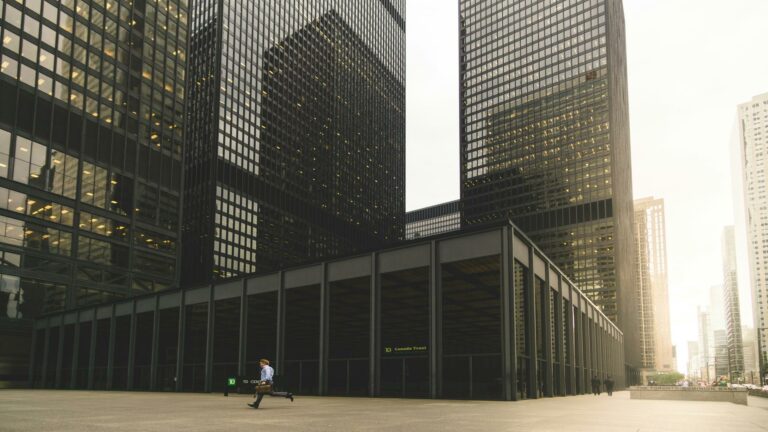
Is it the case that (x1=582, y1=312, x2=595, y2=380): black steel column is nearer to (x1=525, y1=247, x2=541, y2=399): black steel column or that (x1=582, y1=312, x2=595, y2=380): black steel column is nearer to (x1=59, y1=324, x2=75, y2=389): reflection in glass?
(x1=525, y1=247, x2=541, y2=399): black steel column

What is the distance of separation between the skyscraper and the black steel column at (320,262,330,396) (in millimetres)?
117878

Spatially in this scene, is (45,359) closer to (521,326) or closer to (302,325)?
(302,325)

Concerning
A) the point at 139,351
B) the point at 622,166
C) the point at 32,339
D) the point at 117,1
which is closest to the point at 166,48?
the point at 117,1

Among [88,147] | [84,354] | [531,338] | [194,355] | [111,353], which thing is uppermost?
[88,147]

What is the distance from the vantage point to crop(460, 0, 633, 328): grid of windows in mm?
145750

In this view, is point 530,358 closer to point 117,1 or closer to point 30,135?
point 30,135

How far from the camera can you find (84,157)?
5900cm

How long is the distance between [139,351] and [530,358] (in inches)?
1229

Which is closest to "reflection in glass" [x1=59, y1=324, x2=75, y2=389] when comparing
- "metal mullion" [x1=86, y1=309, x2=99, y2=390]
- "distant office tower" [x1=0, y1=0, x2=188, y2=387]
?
"metal mullion" [x1=86, y1=309, x2=99, y2=390]

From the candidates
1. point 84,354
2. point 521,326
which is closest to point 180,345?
point 84,354

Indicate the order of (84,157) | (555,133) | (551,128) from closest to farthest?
1. (84,157)
2. (555,133)
3. (551,128)

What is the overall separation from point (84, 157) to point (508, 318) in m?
49.7

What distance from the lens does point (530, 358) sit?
28.3 meters

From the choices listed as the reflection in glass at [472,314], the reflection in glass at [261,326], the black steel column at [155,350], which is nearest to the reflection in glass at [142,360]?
the black steel column at [155,350]
